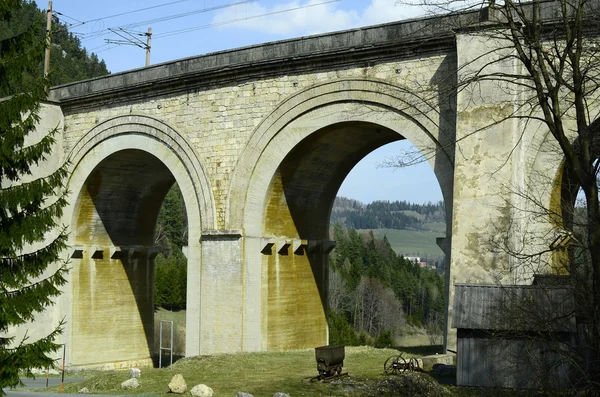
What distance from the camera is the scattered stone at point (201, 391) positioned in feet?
40.2

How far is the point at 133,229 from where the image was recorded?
23.6 metres

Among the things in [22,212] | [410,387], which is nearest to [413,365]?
[410,387]

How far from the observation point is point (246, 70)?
1827 cm

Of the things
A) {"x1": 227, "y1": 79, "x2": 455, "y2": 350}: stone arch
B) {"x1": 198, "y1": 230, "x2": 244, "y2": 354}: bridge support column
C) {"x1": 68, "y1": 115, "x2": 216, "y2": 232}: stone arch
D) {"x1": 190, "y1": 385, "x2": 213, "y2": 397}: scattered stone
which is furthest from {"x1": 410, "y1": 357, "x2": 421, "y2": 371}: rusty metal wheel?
{"x1": 68, "y1": 115, "x2": 216, "y2": 232}: stone arch

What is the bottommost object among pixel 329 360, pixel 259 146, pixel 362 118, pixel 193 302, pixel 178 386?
pixel 178 386

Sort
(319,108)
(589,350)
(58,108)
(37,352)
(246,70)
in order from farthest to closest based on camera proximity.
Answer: (58,108) → (246,70) → (319,108) → (37,352) → (589,350)

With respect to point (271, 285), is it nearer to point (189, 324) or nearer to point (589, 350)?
point (189, 324)

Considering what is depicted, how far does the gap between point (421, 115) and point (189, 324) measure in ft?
24.4

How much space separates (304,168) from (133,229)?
7.37 meters

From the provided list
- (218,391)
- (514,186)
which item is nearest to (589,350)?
(514,186)

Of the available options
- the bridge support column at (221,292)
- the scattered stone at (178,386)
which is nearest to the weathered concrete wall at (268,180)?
the bridge support column at (221,292)

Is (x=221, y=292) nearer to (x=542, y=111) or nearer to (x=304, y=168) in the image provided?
(x=304, y=168)

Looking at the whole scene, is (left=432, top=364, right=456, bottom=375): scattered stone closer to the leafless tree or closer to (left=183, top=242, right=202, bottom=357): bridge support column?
the leafless tree

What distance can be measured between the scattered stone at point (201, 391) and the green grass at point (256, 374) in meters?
0.32
